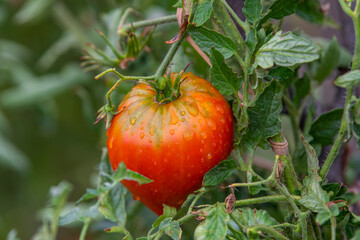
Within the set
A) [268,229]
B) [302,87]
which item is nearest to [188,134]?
[268,229]

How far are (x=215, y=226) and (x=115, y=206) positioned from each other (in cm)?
18

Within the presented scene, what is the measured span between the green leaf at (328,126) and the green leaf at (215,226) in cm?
20

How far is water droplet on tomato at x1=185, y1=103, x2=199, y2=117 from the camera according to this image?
463 millimetres

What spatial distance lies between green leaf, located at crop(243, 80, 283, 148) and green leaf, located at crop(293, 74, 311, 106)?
0.15 metres

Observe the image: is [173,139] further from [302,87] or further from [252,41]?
[302,87]

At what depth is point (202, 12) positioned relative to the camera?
0.45m

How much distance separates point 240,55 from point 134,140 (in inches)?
5.5

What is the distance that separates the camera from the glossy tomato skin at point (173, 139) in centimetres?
46

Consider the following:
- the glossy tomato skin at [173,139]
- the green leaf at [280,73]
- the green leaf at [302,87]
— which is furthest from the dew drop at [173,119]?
the green leaf at [302,87]

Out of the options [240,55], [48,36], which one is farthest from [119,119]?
[48,36]

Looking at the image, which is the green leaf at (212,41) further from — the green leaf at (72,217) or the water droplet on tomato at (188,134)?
the green leaf at (72,217)

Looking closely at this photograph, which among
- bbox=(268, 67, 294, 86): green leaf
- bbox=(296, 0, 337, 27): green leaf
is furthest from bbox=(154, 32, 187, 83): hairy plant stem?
bbox=(296, 0, 337, 27): green leaf

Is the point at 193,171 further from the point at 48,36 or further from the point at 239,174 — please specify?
the point at 48,36

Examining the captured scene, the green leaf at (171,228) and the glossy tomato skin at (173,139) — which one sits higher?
the glossy tomato skin at (173,139)
